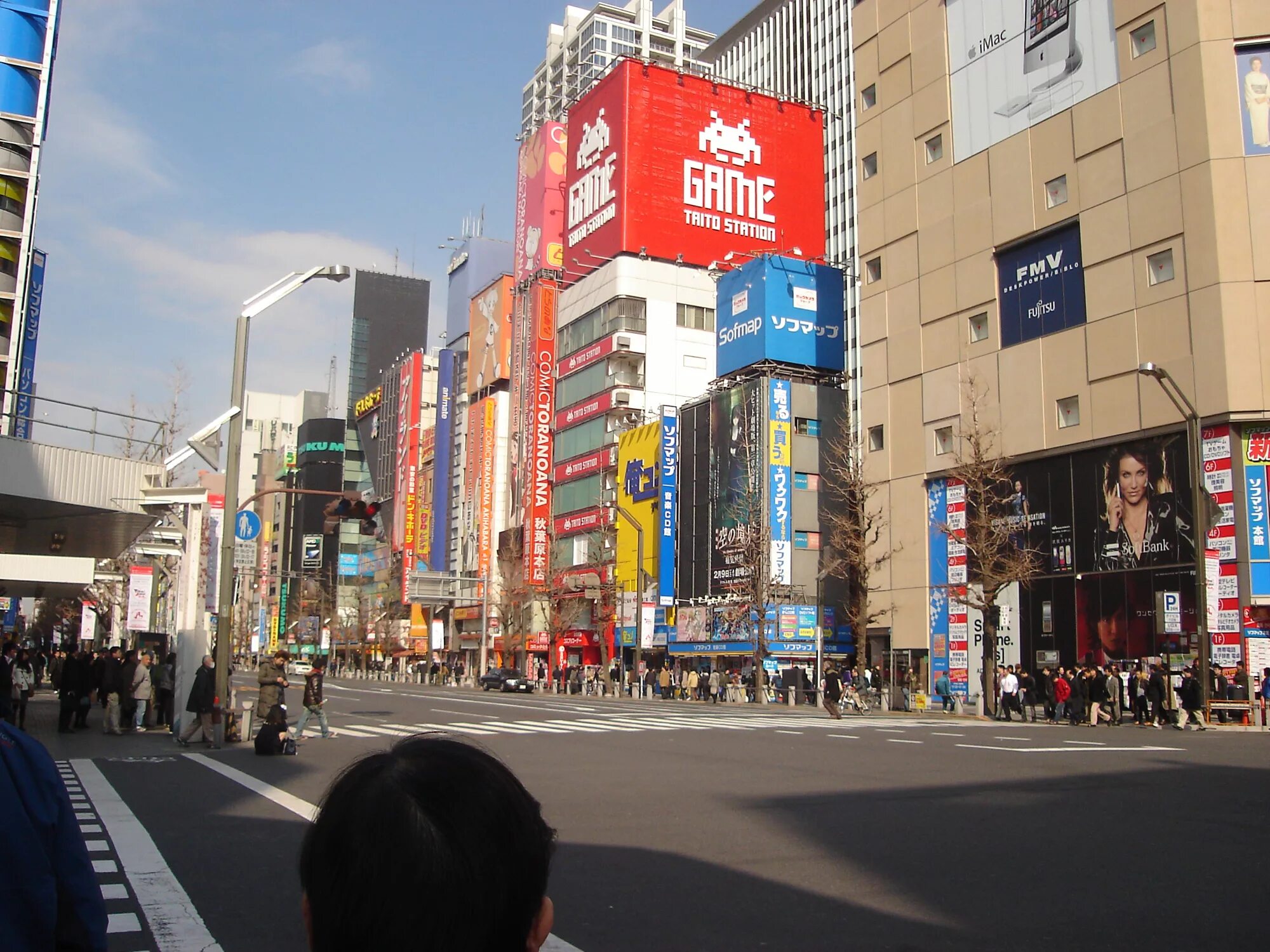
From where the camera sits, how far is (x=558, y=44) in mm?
142500

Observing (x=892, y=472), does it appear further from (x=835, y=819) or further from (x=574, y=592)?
(x=835, y=819)

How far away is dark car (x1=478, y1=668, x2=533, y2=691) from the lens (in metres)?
58.9

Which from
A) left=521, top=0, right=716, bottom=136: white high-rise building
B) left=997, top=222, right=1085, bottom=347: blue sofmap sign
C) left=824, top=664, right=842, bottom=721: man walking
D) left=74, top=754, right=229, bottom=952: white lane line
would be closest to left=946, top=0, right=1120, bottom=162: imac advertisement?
left=997, top=222, right=1085, bottom=347: blue sofmap sign

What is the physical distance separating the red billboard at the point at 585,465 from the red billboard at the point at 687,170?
13.6 metres

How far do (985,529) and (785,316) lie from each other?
23125 millimetres

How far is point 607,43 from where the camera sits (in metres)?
133

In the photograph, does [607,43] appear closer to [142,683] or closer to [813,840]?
[142,683]

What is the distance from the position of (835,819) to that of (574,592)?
2486 inches

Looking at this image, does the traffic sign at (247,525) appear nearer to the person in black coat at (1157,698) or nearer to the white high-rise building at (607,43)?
the person in black coat at (1157,698)

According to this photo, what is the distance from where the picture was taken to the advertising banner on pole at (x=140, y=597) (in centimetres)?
2383

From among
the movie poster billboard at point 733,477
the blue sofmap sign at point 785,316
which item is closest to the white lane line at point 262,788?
the movie poster billboard at point 733,477

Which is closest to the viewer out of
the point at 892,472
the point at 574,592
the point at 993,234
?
the point at 993,234

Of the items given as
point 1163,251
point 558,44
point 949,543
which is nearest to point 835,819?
point 1163,251

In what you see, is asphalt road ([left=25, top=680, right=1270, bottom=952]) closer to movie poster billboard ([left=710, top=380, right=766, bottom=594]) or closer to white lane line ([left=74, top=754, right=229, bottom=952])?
white lane line ([left=74, top=754, right=229, bottom=952])
